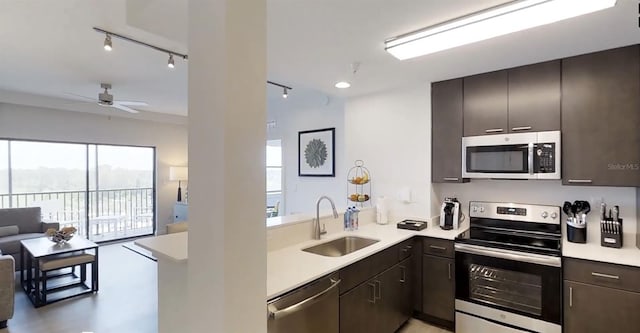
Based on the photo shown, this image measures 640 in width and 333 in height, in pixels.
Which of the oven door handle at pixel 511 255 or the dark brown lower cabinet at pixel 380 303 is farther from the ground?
the oven door handle at pixel 511 255

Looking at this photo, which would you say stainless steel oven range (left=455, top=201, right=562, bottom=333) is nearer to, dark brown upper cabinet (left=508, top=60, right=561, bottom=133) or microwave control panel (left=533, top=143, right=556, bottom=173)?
microwave control panel (left=533, top=143, right=556, bottom=173)

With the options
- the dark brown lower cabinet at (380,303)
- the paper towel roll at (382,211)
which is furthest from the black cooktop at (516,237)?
the paper towel roll at (382,211)

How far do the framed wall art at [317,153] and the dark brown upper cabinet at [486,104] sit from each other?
221cm

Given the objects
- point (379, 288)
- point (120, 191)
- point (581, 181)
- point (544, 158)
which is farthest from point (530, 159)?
point (120, 191)

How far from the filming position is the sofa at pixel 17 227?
4.12 metres

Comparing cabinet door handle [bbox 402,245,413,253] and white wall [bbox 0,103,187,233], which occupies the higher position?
white wall [bbox 0,103,187,233]

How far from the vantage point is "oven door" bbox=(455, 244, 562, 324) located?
230 cm

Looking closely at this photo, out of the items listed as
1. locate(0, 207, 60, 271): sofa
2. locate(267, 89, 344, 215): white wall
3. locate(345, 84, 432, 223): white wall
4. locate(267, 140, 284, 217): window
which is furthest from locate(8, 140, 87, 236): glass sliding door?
locate(345, 84, 432, 223): white wall

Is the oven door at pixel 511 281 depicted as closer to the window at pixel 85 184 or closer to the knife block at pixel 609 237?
the knife block at pixel 609 237

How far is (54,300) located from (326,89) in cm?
374

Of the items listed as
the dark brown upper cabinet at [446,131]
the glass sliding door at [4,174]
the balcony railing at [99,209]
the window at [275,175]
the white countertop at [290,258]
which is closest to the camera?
the white countertop at [290,258]

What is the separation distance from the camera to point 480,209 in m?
3.14

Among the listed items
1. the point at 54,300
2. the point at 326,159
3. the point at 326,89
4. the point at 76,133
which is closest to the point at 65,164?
the point at 76,133

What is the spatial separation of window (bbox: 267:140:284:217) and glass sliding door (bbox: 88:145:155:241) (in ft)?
9.04
